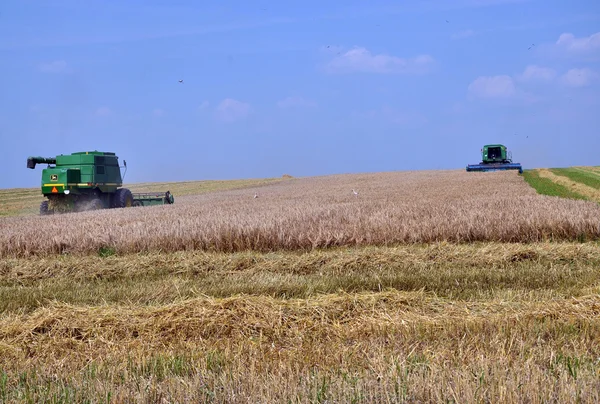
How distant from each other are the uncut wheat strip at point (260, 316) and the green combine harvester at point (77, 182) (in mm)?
16889

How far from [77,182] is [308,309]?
18677 mm

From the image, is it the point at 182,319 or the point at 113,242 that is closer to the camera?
the point at 182,319

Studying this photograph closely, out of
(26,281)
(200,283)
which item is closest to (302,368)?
(200,283)

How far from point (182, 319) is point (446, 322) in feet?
8.67

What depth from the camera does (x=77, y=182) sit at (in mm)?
22938

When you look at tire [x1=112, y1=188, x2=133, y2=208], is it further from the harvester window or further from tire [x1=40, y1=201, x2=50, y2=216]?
the harvester window

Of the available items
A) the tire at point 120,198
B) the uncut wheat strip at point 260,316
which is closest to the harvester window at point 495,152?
the tire at point 120,198

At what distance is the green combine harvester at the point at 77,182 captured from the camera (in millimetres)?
22625

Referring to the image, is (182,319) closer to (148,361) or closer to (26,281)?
(148,361)

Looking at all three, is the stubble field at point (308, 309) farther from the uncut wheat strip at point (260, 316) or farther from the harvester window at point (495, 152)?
the harvester window at point (495, 152)

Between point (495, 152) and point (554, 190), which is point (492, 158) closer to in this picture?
point (495, 152)

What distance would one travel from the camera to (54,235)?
40.9ft

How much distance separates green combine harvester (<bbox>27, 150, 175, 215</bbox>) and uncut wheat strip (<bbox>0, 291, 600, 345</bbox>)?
16.9 m

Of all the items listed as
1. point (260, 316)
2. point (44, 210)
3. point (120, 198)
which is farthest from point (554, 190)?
point (260, 316)
